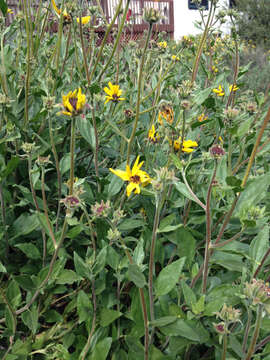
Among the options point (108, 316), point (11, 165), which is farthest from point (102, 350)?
point (11, 165)

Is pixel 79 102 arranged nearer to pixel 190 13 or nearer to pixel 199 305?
pixel 199 305

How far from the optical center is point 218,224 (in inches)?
38.9

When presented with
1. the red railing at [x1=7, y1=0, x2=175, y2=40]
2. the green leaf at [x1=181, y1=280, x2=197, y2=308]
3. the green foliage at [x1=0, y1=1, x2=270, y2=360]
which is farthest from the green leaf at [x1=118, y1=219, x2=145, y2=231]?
the red railing at [x1=7, y1=0, x2=175, y2=40]

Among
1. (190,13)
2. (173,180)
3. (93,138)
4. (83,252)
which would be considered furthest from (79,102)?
(190,13)

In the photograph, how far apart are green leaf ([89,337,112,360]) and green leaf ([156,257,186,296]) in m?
0.15

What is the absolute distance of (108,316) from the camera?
81cm

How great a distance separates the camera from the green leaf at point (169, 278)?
74 centimetres

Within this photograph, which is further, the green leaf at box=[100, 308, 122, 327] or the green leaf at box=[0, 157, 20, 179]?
the green leaf at box=[0, 157, 20, 179]

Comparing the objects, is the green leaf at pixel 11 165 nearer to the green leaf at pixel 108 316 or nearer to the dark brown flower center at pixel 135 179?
the dark brown flower center at pixel 135 179

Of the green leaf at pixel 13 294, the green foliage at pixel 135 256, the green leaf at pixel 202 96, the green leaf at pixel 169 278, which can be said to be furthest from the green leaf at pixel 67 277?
the green leaf at pixel 202 96

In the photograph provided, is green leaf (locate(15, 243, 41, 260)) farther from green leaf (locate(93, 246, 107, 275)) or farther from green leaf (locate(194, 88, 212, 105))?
green leaf (locate(194, 88, 212, 105))

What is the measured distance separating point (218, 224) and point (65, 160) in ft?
1.54

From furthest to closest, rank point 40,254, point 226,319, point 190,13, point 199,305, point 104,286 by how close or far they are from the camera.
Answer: point 190,13
point 40,254
point 104,286
point 199,305
point 226,319

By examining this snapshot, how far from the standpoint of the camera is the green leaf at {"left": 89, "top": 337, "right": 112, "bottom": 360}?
0.74 meters
